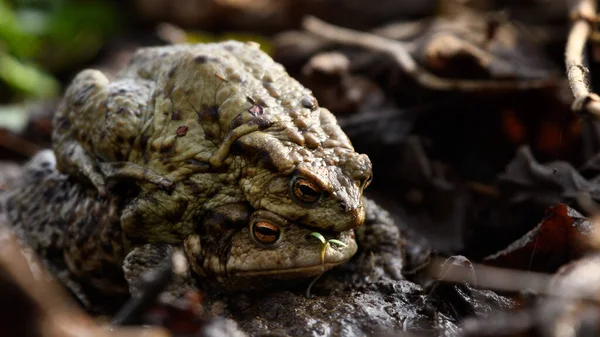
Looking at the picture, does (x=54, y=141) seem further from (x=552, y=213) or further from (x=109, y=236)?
(x=552, y=213)

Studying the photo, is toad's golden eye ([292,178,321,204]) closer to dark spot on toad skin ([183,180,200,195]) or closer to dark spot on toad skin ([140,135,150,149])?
dark spot on toad skin ([183,180,200,195])

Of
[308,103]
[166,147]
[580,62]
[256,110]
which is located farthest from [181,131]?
[580,62]

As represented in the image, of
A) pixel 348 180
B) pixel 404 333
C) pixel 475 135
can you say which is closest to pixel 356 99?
pixel 475 135

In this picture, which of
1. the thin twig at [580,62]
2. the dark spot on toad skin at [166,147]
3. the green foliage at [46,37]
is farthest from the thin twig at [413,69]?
the green foliage at [46,37]

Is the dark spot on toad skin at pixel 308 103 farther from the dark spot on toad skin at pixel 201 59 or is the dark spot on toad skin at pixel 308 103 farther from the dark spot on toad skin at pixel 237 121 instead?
the dark spot on toad skin at pixel 201 59

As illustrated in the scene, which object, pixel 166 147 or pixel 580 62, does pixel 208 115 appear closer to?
pixel 166 147
